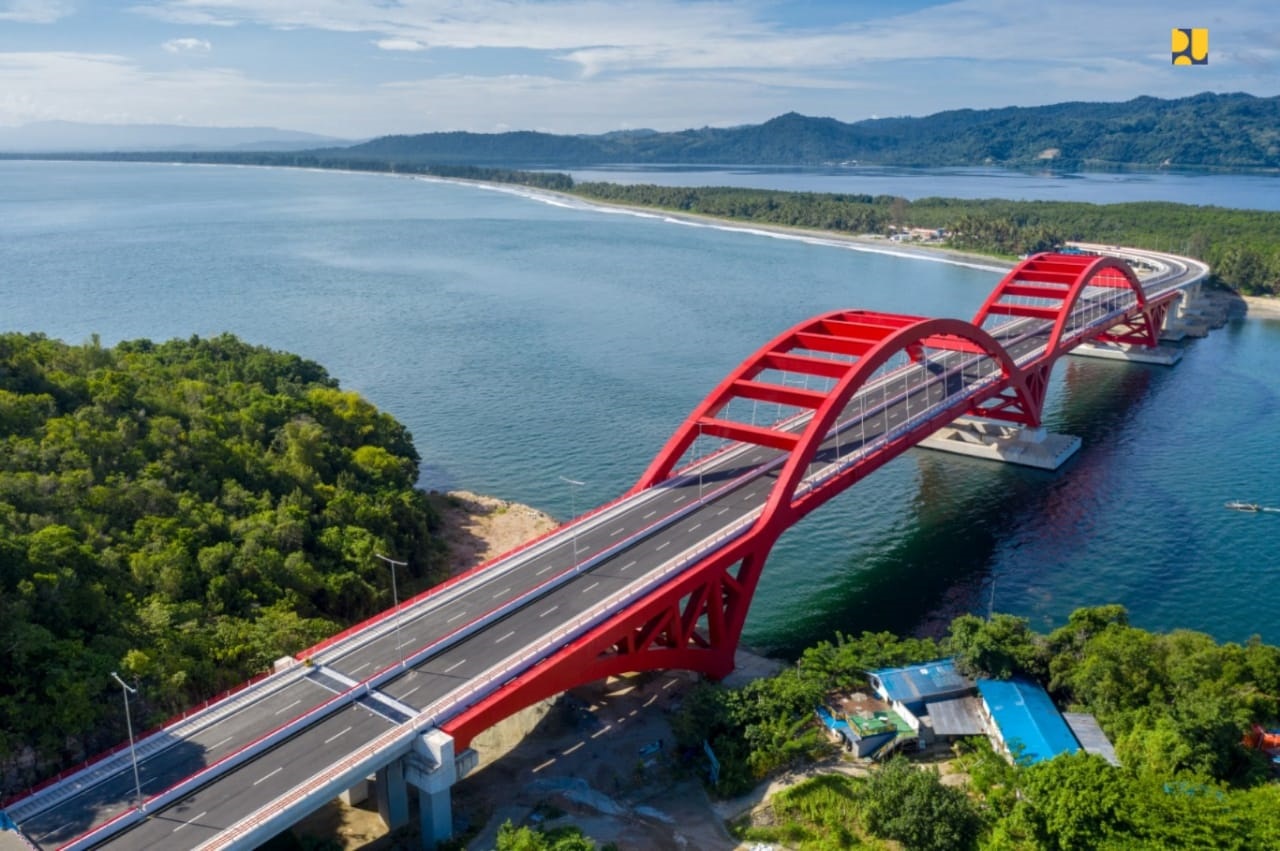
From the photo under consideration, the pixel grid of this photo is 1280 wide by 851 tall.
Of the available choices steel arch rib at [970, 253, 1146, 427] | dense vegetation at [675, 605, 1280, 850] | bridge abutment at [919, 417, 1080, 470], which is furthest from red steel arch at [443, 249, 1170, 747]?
dense vegetation at [675, 605, 1280, 850]

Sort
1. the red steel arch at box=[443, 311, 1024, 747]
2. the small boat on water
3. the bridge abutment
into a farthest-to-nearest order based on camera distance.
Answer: the bridge abutment
the small boat on water
the red steel arch at box=[443, 311, 1024, 747]

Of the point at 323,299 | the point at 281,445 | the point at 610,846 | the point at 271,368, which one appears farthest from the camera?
the point at 323,299

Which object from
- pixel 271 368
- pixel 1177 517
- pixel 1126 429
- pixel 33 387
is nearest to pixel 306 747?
pixel 33 387

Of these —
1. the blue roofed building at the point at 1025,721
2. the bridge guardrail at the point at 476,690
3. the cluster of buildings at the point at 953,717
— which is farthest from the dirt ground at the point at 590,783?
the blue roofed building at the point at 1025,721

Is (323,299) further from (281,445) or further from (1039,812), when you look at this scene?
(1039,812)

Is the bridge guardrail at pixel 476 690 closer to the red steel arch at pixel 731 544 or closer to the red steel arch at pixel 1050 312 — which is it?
the red steel arch at pixel 731 544

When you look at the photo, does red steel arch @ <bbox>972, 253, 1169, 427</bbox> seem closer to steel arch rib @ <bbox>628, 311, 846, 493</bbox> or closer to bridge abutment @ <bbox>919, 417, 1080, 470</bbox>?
bridge abutment @ <bbox>919, 417, 1080, 470</bbox>
